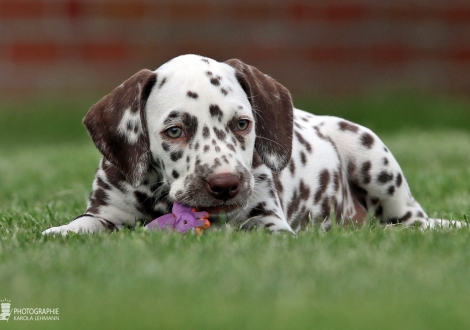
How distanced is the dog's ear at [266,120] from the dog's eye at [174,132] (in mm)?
673

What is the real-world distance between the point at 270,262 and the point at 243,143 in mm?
1404

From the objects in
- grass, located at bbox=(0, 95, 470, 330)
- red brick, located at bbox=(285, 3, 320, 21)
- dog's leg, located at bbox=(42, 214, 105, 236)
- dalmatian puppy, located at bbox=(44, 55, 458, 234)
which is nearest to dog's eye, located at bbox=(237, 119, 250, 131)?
dalmatian puppy, located at bbox=(44, 55, 458, 234)

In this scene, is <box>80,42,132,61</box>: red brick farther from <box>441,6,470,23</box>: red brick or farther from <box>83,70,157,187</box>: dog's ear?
<box>83,70,157,187</box>: dog's ear

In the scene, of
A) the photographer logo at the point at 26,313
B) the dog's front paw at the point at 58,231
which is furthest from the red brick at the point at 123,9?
the photographer logo at the point at 26,313

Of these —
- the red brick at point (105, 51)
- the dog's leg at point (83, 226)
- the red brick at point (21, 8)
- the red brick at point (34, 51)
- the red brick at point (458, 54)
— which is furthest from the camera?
the red brick at point (458, 54)

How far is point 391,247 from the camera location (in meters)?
5.03

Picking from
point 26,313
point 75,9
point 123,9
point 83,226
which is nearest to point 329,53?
point 123,9

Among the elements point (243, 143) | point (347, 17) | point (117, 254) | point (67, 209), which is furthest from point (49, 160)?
point (347, 17)

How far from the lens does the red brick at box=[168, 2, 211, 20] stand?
18703 mm

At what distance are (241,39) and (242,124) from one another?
13082mm

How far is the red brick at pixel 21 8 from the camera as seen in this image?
715 inches

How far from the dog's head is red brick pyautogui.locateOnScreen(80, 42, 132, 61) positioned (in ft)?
41.4

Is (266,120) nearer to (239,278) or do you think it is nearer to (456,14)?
(239,278)

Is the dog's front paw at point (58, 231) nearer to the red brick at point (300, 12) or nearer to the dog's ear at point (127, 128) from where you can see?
the dog's ear at point (127, 128)
